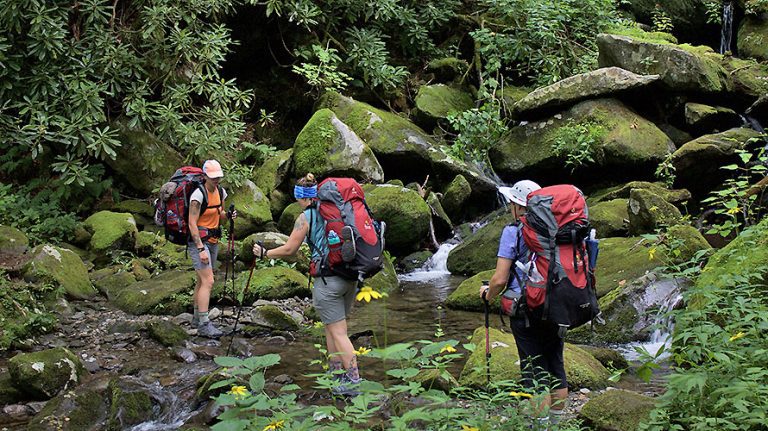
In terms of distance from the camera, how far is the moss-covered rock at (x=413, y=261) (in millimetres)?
12539

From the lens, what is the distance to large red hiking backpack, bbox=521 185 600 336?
4117mm

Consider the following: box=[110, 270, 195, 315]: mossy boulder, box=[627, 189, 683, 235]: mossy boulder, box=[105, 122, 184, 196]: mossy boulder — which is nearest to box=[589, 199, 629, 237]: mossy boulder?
Answer: box=[627, 189, 683, 235]: mossy boulder

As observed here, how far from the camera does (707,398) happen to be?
3.56 meters

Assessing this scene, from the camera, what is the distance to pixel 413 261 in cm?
1264

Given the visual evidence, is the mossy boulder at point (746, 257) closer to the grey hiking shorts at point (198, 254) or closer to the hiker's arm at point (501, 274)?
the hiker's arm at point (501, 274)

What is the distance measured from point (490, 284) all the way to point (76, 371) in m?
4.29

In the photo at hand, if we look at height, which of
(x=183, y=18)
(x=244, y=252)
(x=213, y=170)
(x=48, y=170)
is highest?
(x=183, y=18)

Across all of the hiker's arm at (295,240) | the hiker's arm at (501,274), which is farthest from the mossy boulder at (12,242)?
the hiker's arm at (501,274)

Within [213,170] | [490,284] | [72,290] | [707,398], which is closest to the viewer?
[707,398]

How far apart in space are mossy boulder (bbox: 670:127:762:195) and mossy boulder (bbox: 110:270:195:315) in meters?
8.83

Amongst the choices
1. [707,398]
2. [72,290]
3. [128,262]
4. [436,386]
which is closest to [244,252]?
[128,262]

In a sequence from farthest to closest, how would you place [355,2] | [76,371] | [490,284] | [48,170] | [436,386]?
[355,2] < [48,170] < [76,371] < [436,386] < [490,284]

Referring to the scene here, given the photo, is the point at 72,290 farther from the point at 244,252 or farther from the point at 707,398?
the point at 707,398

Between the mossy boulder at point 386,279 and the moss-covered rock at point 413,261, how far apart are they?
41.1 inches
